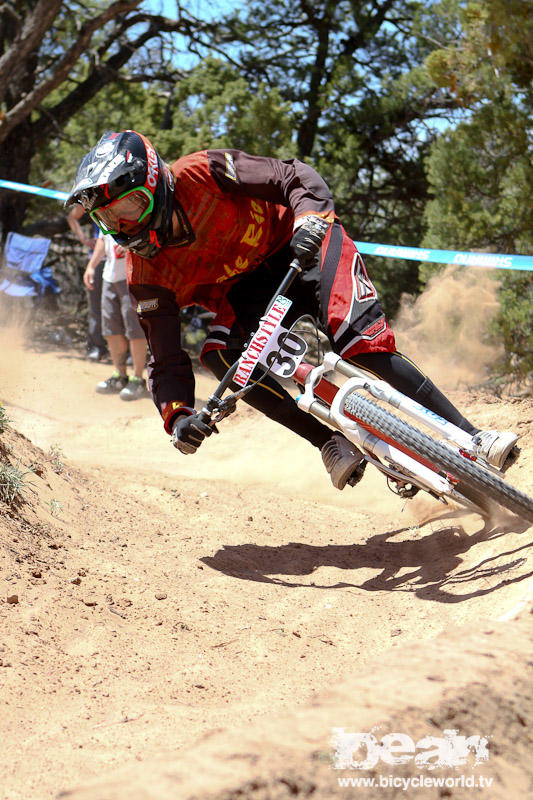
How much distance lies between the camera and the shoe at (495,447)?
3135 mm

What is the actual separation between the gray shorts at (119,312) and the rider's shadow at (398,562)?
416 centimetres

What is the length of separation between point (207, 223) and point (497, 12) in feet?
14.7

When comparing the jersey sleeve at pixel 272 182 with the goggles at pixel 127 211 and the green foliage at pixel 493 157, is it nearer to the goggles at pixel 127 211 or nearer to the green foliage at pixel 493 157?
the goggles at pixel 127 211

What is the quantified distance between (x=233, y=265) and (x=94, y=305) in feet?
21.3

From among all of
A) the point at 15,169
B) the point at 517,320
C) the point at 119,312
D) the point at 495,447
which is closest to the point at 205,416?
the point at 495,447

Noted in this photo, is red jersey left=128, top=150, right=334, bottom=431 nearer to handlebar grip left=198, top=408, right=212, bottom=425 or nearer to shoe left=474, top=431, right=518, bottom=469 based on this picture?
handlebar grip left=198, top=408, right=212, bottom=425

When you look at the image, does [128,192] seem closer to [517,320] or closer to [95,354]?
[517,320]

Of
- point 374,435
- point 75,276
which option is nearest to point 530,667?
point 374,435

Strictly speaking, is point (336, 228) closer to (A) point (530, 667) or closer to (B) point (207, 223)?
(B) point (207, 223)

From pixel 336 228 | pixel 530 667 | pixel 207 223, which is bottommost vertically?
pixel 530 667

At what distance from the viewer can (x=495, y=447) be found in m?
3.14

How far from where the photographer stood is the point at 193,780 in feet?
4.64

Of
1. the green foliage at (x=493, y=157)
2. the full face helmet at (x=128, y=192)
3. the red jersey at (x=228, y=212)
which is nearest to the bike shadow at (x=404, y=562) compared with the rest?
the red jersey at (x=228, y=212)

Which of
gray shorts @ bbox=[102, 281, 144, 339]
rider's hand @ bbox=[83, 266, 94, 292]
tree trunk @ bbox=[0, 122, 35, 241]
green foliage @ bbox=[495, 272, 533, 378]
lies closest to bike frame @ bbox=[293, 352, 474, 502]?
green foliage @ bbox=[495, 272, 533, 378]
